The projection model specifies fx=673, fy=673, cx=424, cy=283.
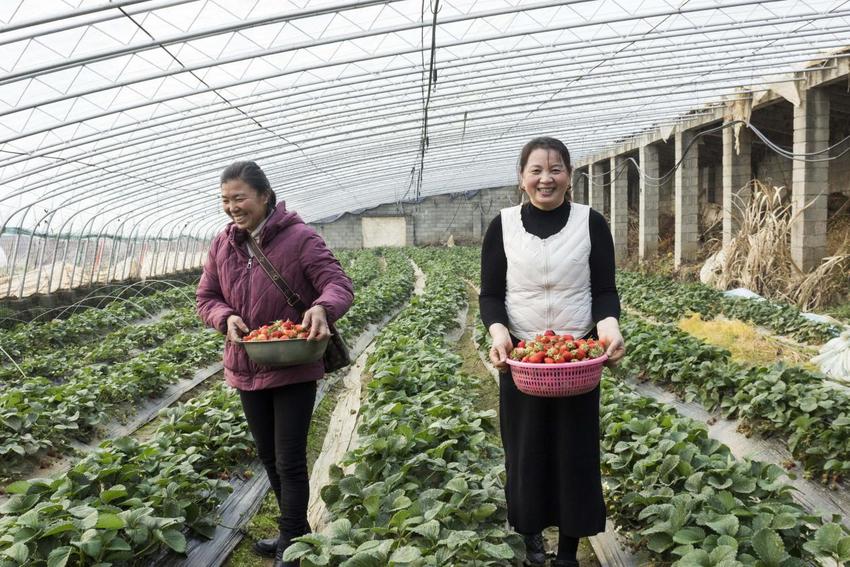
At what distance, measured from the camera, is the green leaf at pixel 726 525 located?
8.71 feet

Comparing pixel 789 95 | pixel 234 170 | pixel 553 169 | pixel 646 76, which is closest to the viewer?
pixel 553 169

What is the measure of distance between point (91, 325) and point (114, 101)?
3.76m

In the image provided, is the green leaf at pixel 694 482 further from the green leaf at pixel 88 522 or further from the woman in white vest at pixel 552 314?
the green leaf at pixel 88 522

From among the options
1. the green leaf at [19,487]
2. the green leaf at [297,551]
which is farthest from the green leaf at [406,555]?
the green leaf at [19,487]

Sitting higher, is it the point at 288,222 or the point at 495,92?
the point at 495,92

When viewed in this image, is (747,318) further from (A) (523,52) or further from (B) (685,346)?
(A) (523,52)

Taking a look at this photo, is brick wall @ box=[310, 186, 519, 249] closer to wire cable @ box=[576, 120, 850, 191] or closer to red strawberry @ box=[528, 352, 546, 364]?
wire cable @ box=[576, 120, 850, 191]

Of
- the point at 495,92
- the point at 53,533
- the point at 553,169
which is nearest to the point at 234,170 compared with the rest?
the point at 553,169

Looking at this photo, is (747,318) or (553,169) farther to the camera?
(747,318)

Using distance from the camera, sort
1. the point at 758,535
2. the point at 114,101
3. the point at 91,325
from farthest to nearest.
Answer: the point at 91,325, the point at 114,101, the point at 758,535

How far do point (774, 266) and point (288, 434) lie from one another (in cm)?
1146

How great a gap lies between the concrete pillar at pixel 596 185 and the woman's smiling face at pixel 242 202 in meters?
23.2

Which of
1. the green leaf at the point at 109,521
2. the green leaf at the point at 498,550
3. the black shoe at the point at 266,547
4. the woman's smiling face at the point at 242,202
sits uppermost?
the woman's smiling face at the point at 242,202

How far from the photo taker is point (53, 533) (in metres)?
2.82
